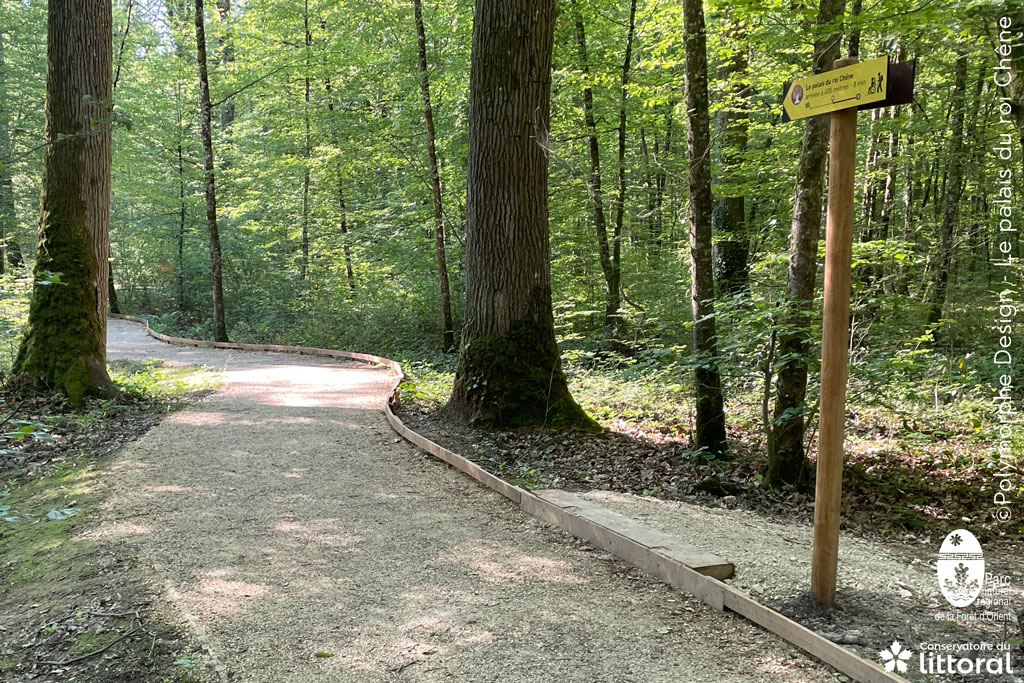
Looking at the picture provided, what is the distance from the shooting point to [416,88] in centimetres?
Result: 1603

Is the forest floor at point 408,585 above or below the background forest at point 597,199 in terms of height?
below

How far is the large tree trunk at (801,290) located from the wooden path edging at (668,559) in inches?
76.2

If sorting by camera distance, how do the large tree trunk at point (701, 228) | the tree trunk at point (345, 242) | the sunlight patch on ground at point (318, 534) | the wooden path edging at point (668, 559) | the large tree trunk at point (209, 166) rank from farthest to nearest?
the tree trunk at point (345, 242), the large tree trunk at point (209, 166), the large tree trunk at point (701, 228), the sunlight patch on ground at point (318, 534), the wooden path edging at point (668, 559)

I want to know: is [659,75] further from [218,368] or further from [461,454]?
[218,368]

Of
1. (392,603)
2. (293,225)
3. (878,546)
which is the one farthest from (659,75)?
(293,225)

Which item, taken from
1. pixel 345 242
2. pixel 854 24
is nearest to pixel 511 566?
pixel 854 24

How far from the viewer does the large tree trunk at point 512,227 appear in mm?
7629

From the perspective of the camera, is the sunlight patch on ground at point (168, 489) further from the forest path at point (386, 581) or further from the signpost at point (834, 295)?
the signpost at point (834, 295)

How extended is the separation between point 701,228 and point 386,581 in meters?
4.38

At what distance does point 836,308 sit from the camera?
3324 mm

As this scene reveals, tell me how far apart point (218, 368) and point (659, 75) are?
10664 millimetres

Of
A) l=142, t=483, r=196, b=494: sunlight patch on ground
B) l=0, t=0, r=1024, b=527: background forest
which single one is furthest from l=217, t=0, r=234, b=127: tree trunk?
l=142, t=483, r=196, b=494: sunlight patch on ground

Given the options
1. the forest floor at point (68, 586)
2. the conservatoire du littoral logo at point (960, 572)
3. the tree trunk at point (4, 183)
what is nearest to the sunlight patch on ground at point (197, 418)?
the forest floor at point (68, 586)

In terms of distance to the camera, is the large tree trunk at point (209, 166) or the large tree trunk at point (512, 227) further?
the large tree trunk at point (209, 166)
